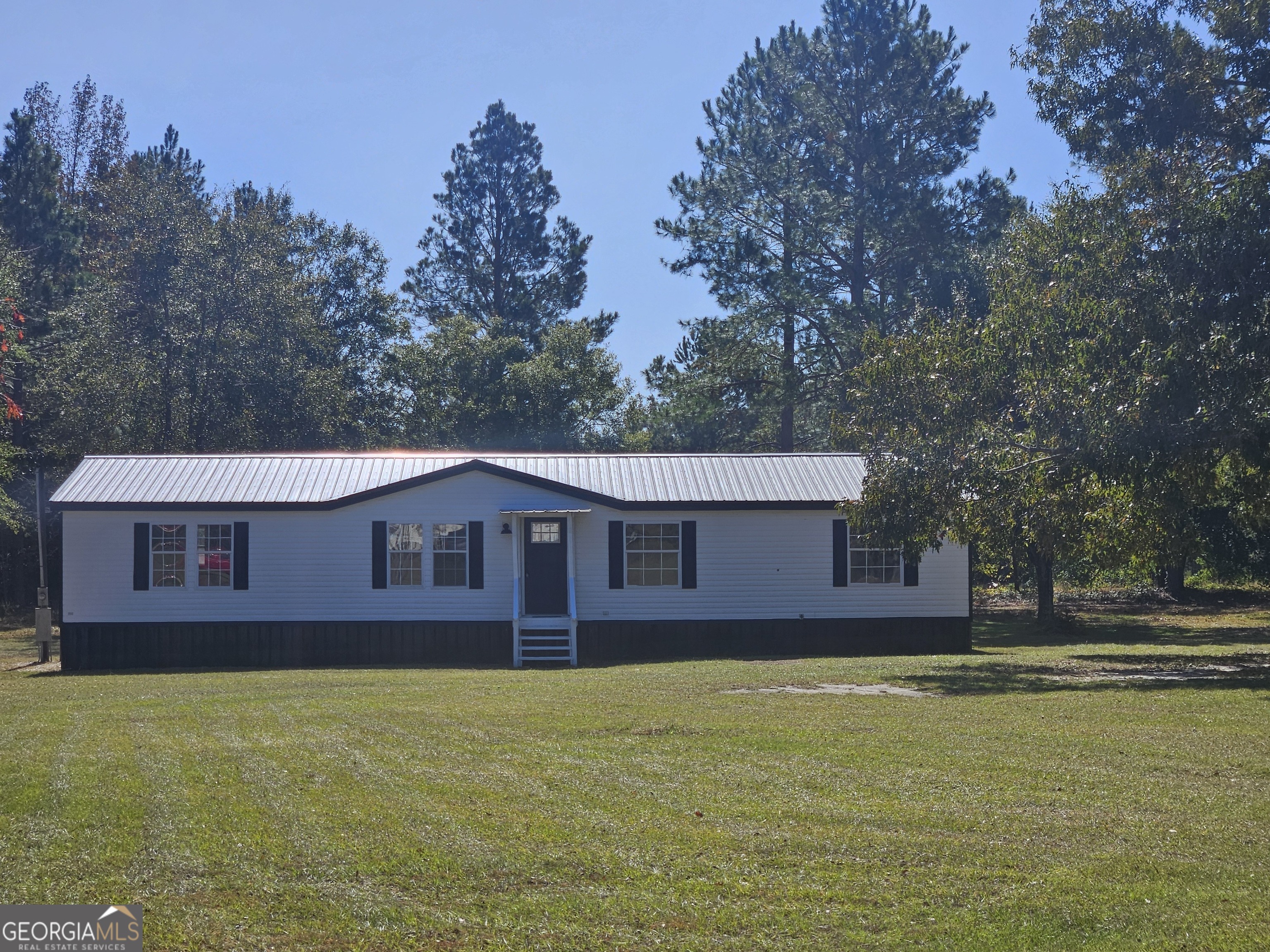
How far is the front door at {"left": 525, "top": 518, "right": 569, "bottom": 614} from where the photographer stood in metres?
21.0

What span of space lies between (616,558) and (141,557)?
7.85 m

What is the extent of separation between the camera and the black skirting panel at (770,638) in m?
21.1

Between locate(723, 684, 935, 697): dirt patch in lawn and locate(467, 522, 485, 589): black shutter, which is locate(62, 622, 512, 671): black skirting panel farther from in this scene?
locate(723, 684, 935, 697): dirt patch in lawn

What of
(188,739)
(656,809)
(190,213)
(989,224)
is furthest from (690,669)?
(190,213)

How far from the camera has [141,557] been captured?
2053cm

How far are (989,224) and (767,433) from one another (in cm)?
1085

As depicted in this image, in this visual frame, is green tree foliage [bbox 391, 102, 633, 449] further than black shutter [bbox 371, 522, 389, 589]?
Yes

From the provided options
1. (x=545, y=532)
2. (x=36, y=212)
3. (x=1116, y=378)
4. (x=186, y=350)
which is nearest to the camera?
(x=1116, y=378)

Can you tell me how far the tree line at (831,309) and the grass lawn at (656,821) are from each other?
4.36 metres

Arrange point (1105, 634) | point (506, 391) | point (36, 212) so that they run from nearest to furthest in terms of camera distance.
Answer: point (1105, 634)
point (36, 212)
point (506, 391)

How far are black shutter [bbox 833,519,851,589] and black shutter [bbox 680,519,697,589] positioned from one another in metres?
2.39

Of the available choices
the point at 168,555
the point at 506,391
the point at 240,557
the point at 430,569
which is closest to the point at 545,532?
the point at 430,569

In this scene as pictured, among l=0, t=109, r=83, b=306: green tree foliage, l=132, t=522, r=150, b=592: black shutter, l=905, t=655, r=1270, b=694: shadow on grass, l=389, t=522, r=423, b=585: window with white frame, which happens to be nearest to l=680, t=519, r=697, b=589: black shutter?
l=389, t=522, r=423, b=585: window with white frame

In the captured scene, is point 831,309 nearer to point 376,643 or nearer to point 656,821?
point 376,643
